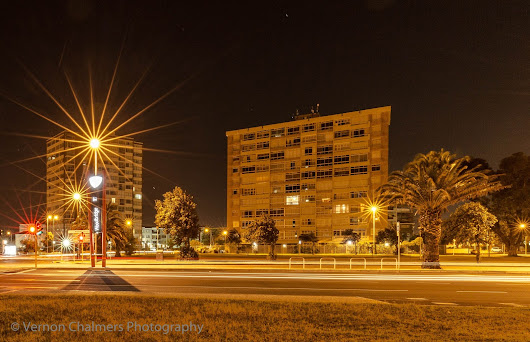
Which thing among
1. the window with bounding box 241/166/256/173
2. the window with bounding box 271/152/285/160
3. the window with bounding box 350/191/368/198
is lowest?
the window with bounding box 350/191/368/198

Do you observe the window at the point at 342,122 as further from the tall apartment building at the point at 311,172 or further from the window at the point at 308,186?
the window at the point at 308,186

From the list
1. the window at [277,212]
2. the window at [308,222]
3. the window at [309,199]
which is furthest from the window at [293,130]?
the window at [308,222]

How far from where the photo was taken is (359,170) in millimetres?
91812

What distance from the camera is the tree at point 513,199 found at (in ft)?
207

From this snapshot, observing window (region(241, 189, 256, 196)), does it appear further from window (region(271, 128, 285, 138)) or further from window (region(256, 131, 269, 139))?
window (region(271, 128, 285, 138))

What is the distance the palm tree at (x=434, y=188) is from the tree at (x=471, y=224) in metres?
1.95

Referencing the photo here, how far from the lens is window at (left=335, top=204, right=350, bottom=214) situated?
92.2 meters

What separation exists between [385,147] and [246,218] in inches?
1408

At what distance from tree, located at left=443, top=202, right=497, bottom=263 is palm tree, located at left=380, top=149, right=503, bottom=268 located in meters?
1.95

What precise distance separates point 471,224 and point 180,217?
1066 inches

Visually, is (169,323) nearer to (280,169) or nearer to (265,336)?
(265,336)

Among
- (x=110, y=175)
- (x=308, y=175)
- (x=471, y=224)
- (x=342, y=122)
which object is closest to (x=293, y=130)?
(x=308, y=175)

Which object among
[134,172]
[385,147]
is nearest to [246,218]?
[385,147]

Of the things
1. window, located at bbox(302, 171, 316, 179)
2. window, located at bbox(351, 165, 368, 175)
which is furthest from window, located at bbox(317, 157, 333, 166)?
window, located at bbox(351, 165, 368, 175)
